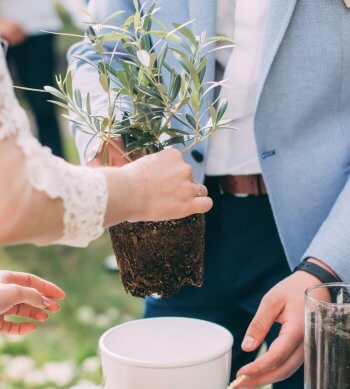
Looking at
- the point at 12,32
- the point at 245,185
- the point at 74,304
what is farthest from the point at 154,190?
the point at 12,32

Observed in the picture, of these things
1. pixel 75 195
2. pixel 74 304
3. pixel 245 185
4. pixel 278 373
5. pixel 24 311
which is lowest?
pixel 74 304

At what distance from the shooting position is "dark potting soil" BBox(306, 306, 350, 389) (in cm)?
139

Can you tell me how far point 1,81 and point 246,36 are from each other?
0.93 metres

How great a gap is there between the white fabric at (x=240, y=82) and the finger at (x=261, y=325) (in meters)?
0.50

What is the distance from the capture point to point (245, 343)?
163 centimetres

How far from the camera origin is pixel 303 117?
1962 millimetres

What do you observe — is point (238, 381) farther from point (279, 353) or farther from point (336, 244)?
point (336, 244)

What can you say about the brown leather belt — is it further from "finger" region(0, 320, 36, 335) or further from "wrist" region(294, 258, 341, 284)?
"finger" region(0, 320, 36, 335)

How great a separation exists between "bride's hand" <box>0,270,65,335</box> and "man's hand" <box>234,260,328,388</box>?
0.45 meters

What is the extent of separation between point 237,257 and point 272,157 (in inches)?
12.9

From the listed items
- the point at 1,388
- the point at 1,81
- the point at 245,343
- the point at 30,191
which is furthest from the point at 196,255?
the point at 1,388

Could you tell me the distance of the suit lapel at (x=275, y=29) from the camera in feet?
6.07

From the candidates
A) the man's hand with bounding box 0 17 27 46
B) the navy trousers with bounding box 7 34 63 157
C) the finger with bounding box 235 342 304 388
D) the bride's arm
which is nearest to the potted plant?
the bride's arm

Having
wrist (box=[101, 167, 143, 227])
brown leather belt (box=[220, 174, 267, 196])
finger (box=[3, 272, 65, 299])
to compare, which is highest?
wrist (box=[101, 167, 143, 227])
